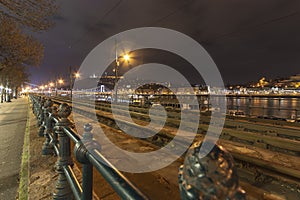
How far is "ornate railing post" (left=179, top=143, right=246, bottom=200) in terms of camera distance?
63 cm

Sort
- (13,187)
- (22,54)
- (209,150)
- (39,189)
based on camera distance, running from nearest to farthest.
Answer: (209,150)
(39,189)
(13,187)
(22,54)

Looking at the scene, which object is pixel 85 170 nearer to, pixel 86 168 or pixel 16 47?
pixel 86 168

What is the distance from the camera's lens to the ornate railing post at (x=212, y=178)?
634 mm

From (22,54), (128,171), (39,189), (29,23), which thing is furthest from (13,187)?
(22,54)

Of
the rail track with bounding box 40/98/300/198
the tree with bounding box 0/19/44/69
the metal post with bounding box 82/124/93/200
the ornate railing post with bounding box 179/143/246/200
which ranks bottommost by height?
the rail track with bounding box 40/98/300/198

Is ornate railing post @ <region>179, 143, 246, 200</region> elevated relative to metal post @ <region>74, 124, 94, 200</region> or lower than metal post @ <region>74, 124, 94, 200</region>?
elevated

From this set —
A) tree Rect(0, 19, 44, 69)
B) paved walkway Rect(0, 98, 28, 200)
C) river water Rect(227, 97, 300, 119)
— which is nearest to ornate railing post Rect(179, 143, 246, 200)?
paved walkway Rect(0, 98, 28, 200)

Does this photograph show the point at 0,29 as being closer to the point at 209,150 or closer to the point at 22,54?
the point at 22,54

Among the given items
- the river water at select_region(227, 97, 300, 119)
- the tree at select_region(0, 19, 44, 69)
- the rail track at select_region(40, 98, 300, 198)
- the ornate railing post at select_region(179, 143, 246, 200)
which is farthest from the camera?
the tree at select_region(0, 19, 44, 69)

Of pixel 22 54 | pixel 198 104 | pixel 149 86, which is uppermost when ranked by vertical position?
pixel 22 54

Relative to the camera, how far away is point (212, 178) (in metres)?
0.63

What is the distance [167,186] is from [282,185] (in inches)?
82.9

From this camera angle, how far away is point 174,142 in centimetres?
579

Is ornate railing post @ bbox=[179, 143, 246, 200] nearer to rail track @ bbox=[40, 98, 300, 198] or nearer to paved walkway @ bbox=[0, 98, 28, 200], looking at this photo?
rail track @ bbox=[40, 98, 300, 198]
